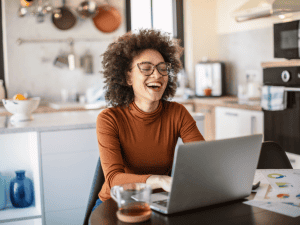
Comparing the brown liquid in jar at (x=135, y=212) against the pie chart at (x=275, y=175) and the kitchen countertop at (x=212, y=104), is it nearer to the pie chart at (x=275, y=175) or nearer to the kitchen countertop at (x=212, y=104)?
the pie chart at (x=275, y=175)

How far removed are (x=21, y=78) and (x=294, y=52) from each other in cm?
298

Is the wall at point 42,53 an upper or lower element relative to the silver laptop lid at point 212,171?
upper

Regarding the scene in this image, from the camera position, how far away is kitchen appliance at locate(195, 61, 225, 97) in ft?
14.6

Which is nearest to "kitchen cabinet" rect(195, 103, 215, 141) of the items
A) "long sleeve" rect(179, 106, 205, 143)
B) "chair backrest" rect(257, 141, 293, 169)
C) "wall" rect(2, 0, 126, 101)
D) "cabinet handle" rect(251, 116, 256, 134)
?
"cabinet handle" rect(251, 116, 256, 134)

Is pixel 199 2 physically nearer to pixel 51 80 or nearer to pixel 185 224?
pixel 51 80

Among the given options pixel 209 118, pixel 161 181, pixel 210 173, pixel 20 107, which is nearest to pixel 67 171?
pixel 20 107

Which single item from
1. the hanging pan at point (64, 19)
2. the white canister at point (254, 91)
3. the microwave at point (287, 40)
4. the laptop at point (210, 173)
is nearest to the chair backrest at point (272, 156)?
the laptop at point (210, 173)

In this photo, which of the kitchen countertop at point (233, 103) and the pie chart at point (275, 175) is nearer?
the pie chart at point (275, 175)

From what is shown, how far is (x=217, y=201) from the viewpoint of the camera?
1121mm

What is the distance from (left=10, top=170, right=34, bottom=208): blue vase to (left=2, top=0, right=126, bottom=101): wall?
94.8 inches

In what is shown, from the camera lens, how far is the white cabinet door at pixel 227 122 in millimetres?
3590

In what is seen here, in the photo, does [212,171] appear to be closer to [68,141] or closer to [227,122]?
[68,141]

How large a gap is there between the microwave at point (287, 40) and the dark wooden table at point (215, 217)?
2.14 meters

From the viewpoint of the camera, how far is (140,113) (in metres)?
1.67
